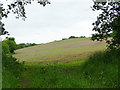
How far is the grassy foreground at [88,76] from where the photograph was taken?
31.4ft

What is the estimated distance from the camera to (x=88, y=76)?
1160cm

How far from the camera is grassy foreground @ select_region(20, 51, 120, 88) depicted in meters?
9.56

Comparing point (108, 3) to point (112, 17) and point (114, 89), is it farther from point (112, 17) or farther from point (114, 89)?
point (114, 89)

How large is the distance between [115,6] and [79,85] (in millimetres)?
7445

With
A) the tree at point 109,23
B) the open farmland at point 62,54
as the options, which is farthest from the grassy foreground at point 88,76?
the open farmland at point 62,54

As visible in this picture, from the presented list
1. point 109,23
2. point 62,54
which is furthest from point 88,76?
point 62,54

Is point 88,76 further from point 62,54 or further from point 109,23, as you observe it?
point 62,54

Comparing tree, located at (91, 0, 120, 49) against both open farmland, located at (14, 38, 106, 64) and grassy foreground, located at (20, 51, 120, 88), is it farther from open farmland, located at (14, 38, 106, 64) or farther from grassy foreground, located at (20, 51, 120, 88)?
open farmland, located at (14, 38, 106, 64)

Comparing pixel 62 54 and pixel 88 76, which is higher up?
pixel 62 54

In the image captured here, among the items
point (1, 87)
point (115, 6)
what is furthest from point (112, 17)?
point (1, 87)

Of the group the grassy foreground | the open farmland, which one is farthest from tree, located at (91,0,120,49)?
the open farmland

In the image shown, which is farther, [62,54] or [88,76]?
[62,54]

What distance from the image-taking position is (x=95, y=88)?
29.7ft

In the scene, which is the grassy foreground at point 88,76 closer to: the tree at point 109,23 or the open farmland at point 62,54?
the tree at point 109,23
